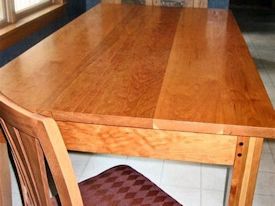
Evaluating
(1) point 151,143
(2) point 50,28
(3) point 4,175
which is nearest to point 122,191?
(1) point 151,143

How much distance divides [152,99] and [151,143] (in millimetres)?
141

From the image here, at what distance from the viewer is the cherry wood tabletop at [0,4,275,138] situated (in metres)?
0.98

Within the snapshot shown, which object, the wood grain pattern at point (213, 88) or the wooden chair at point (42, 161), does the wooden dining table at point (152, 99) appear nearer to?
the wood grain pattern at point (213, 88)

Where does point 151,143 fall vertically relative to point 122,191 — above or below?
above

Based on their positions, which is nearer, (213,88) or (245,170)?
(245,170)

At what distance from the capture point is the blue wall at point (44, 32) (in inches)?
Result: 79.5

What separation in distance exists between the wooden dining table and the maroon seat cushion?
0.18 m

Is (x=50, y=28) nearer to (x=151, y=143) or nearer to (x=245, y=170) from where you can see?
(x=151, y=143)

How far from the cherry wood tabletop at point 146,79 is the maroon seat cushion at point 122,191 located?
28 cm

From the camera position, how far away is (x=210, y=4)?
323 cm

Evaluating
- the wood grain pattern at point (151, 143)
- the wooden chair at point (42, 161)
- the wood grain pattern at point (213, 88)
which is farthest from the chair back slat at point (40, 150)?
the wood grain pattern at point (213, 88)

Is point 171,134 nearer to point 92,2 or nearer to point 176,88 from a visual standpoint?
point 176,88

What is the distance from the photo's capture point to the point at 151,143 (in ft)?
3.29

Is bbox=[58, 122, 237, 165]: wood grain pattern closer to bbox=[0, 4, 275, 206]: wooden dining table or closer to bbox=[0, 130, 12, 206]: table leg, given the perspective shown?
bbox=[0, 4, 275, 206]: wooden dining table
